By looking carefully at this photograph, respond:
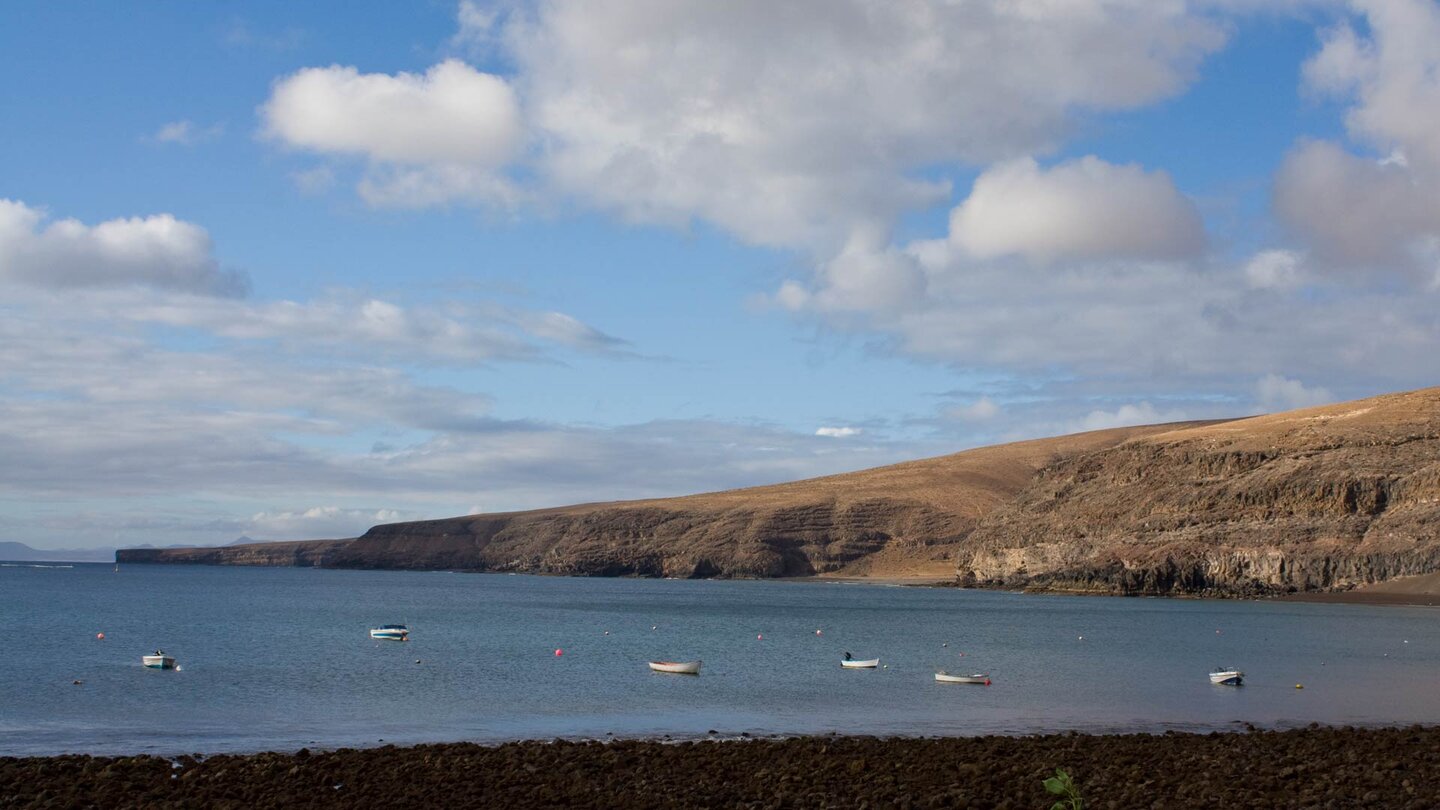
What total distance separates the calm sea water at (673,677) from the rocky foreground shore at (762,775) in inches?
198

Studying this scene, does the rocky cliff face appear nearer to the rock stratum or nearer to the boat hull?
the rock stratum

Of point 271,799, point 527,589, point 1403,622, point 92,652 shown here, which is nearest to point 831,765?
point 271,799

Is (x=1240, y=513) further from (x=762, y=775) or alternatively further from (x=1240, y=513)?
(x=762, y=775)

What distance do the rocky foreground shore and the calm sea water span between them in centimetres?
503

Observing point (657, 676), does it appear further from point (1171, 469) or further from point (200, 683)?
point (1171, 469)

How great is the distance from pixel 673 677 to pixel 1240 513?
100 m

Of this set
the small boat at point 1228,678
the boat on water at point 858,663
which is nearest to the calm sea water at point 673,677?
the small boat at point 1228,678

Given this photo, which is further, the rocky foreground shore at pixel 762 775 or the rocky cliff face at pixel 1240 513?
the rocky cliff face at pixel 1240 513

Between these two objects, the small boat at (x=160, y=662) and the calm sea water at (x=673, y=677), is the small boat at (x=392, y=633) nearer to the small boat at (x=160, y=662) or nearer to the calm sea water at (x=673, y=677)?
the calm sea water at (x=673, y=677)

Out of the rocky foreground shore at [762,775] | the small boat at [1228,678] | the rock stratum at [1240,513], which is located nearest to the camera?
the rocky foreground shore at [762,775]

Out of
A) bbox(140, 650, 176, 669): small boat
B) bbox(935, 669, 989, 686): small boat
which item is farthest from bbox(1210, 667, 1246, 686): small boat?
bbox(140, 650, 176, 669): small boat

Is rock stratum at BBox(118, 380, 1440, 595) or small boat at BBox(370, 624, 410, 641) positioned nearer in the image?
small boat at BBox(370, 624, 410, 641)

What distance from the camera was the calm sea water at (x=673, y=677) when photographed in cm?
3888

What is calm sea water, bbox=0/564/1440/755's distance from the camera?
3888 centimetres
